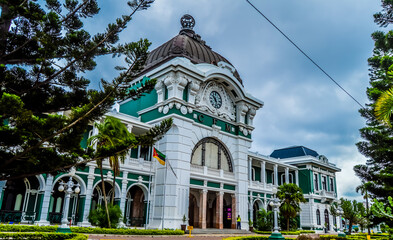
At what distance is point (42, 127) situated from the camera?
7.58 meters

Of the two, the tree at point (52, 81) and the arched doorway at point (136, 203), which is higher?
the tree at point (52, 81)

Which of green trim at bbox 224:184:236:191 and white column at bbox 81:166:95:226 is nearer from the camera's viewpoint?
white column at bbox 81:166:95:226

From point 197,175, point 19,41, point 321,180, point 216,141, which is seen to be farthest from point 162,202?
point 321,180

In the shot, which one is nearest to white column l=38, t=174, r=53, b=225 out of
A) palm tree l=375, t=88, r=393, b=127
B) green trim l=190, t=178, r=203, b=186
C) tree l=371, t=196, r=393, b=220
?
green trim l=190, t=178, r=203, b=186

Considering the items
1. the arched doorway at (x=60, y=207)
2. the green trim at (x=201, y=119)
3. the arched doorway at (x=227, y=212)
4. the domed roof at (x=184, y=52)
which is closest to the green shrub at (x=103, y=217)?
the arched doorway at (x=60, y=207)

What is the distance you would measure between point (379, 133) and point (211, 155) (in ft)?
42.8

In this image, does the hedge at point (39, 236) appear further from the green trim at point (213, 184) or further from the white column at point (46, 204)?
the green trim at point (213, 184)

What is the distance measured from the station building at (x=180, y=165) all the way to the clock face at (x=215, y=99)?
0.09 m

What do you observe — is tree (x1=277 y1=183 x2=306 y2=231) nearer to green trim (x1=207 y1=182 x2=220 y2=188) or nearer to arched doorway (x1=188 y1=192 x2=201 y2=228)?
green trim (x1=207 y1=182 x2=220 y2=188)

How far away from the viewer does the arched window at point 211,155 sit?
83.6 feet

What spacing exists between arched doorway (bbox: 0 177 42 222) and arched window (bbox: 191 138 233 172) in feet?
37.8

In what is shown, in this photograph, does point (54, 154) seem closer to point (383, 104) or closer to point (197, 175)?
point (383, 104)

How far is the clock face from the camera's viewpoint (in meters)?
27.5

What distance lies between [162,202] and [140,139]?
14.3 m
